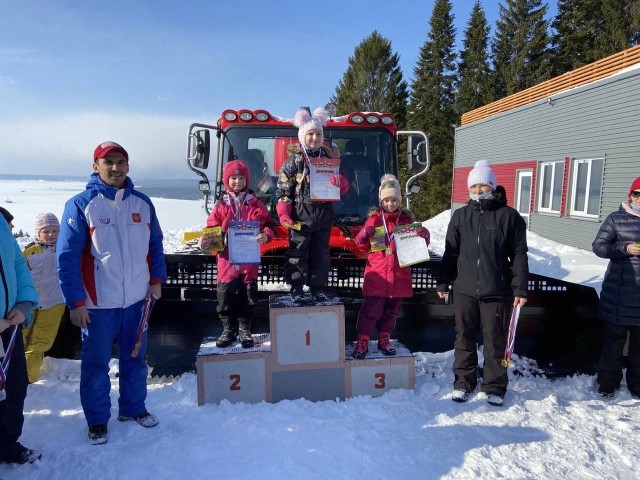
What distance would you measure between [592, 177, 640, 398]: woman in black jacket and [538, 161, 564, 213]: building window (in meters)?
10.8

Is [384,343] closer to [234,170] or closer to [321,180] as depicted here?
[321,180]

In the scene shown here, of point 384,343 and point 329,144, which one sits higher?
point 329,144

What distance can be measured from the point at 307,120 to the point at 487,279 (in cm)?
197

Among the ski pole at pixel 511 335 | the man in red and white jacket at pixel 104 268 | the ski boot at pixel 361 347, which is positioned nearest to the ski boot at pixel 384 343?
the ski boot at pixel 361 347

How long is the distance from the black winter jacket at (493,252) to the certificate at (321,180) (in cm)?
114

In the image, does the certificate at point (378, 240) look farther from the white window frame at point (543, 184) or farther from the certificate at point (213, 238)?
the white window frame at point (543, 184)

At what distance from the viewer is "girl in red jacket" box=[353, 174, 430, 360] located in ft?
12.6

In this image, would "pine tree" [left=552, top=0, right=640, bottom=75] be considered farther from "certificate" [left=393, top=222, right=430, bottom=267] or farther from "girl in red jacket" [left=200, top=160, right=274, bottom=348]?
"girl in red jacket" [left=200, top=160, right=274, bottom=348]

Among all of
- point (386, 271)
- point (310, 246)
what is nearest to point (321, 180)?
point (310, 246)

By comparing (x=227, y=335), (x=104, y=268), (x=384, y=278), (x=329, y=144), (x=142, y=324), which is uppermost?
(x=329, y=144)

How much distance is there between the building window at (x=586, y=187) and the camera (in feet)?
38.5

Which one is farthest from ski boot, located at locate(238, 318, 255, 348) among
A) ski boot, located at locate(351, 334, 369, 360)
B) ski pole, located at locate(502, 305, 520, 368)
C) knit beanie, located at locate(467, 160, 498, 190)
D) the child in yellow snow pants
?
knit beanie, located at locate(467, 160, 498, 190)

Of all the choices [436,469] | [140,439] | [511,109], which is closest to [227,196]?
[140,439]

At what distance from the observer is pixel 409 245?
369cm
